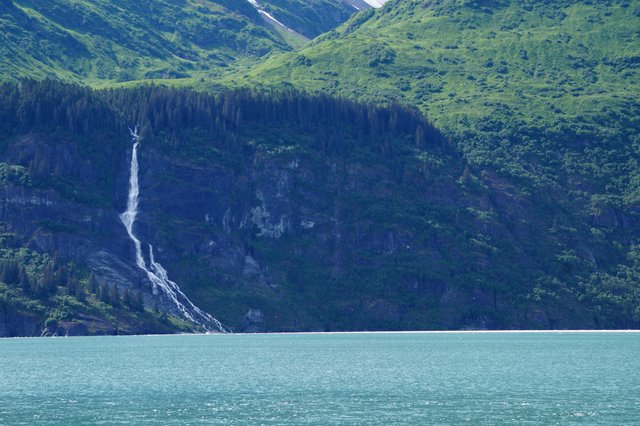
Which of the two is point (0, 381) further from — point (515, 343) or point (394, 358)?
point (515, 343)

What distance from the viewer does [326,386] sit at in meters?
110

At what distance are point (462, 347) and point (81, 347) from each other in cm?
6365

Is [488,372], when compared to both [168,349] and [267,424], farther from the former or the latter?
[168,349]

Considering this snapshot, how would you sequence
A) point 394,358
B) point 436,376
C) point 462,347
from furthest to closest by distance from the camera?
point 462,347, point 394,358, point 436,376

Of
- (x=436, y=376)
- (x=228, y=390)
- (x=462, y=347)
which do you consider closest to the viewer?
(x=228, y=390)

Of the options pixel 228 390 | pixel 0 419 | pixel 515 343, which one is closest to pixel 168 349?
pixel 515 343

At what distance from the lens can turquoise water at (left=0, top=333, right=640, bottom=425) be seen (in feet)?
287

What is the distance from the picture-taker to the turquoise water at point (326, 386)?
87.4 metres

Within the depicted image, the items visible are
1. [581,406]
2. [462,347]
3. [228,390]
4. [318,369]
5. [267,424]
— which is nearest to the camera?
[267,424]

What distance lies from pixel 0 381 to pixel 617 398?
211ft

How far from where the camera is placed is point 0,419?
87.3m

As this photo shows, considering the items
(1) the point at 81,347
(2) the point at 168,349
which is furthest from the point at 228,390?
(1) the point at 81,347

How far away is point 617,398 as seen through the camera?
313 ft

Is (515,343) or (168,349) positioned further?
(515,343)
